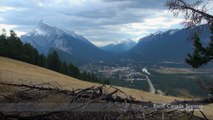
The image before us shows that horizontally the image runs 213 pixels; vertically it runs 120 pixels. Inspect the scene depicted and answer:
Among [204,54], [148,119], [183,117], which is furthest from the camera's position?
[204,54]

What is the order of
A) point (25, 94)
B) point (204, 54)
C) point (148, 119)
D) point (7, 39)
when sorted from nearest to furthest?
1. point (148, 119)
2. point (25, 94)
3. point (204, 54)
4. point (7, 39)

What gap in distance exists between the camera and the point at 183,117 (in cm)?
742

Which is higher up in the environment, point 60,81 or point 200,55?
point 200,55

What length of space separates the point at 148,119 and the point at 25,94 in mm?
3708

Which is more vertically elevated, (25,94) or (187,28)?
(187,28)

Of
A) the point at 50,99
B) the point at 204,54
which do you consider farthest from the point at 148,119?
the point at 204,54

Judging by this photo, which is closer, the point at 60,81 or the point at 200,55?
the point at 60,81

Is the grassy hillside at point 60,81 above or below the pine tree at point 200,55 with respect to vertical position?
below

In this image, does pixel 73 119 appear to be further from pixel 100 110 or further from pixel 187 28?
pixel 187 28

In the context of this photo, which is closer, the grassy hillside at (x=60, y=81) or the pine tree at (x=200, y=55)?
the grassy hillside at (x=60, y=81)

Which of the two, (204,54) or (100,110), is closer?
(100,110)

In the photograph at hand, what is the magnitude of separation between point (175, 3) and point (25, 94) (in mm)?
5731

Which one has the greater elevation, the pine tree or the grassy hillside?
the pine tree

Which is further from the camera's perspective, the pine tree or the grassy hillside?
the pine tree
